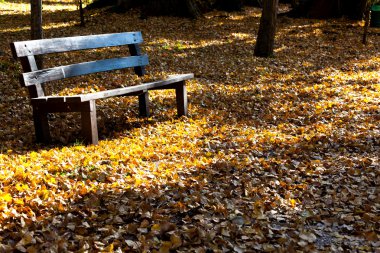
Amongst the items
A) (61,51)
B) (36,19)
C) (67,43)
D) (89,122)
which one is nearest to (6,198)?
(89,122)

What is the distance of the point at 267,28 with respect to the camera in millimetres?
12406

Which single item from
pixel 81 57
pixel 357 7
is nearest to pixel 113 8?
pixel 81 57

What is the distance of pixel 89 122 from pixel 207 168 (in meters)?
1.60

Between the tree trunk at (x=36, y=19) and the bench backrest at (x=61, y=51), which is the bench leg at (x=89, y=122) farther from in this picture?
the tree trunk at (x=36, y=19)

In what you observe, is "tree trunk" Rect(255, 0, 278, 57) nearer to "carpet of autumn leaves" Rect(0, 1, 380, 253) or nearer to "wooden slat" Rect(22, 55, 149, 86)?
"carpet of autumn leaves" Rect(0, 1, 380, 253)

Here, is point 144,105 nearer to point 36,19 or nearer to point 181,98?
point 181,98

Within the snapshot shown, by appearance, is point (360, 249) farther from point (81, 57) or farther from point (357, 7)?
point (357, 7)

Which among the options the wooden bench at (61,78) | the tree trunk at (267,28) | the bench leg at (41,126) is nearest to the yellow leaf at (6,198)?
the wooden bench at (61,78)

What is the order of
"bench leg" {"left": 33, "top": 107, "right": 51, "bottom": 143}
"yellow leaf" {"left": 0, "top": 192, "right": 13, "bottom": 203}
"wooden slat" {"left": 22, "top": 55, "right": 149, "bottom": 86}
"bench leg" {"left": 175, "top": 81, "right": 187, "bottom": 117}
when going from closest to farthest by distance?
"yellow leaf" {"left": 0, "top": 192, "right": 13, "bottom": 203} < "wooden slat" {"left": 22, "top": 55, "right": 149, "bottom": 86} < "bench leg" {"left": 33, "top": 107, "right": 51, "bottom": 143} < "bench leg" {"left": 175, "top": 81, "right": 187, "bottom": 117}

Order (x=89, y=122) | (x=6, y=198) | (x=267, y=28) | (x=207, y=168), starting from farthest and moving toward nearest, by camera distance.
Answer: (x=267, y=28), (x=89, y=122), (x=207, y=168), (x=6, y=198)

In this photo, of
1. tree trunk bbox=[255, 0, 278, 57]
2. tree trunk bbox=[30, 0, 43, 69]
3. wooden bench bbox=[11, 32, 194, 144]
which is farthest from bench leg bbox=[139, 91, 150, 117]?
tree trunk bbox=[255, 0, 278, 57]

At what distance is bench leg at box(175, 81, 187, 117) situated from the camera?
7.34 meters

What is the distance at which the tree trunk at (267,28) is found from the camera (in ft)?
40.4

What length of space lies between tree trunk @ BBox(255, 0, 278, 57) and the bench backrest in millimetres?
5852
